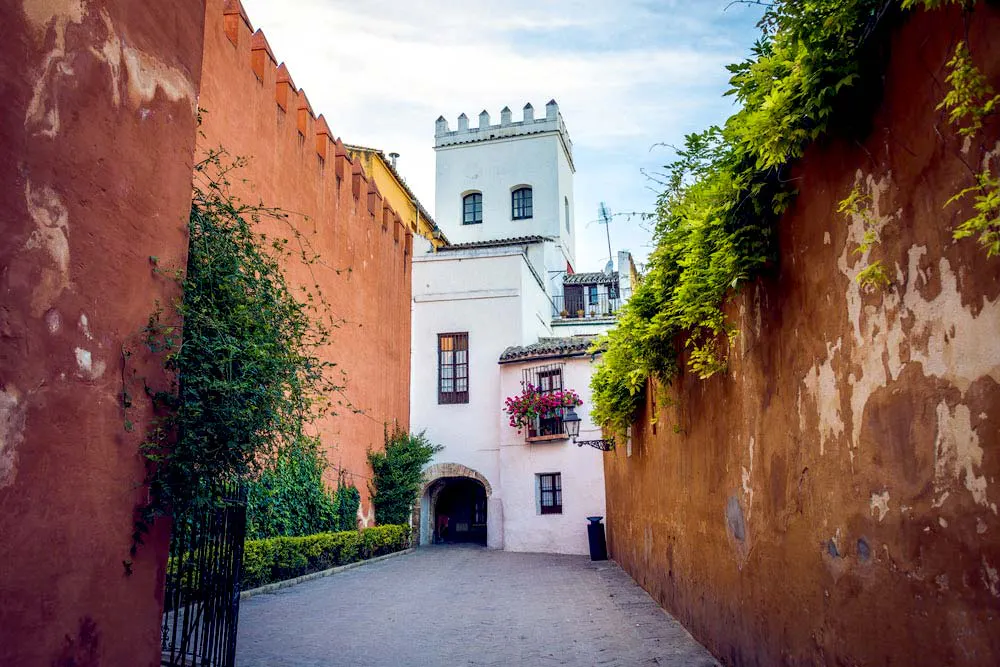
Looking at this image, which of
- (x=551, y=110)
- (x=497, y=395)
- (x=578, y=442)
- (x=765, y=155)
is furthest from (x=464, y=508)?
(x=765, y=155)

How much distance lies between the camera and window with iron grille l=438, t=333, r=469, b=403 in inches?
927

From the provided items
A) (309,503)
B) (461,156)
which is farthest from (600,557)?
(461,156)

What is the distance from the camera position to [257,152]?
44.0 ft

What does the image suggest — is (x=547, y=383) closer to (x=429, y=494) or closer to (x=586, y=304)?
(x=429, y=494)

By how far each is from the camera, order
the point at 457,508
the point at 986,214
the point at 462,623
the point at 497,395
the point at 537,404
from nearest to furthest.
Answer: the point at 986,214, the point at 462,623, the point at 537,404, the point at 497,395, the point at 457,508

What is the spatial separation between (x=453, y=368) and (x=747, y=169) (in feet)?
64.8

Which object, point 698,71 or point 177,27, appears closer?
point 177,27

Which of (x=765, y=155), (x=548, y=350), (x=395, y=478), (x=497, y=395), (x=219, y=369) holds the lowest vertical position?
(x=395, y=478)

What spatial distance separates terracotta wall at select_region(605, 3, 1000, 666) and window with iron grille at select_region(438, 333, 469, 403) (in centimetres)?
1803

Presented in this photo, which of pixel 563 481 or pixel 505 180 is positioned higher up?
pixel 505 180

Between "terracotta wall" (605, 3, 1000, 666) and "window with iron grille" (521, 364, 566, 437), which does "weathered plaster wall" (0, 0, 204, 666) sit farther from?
"window with iron grille" (521, 364, 566, 437)

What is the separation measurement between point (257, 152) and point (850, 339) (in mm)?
11843

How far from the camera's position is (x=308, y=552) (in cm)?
A: 1375

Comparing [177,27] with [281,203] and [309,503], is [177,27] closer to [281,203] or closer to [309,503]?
[281,203]
